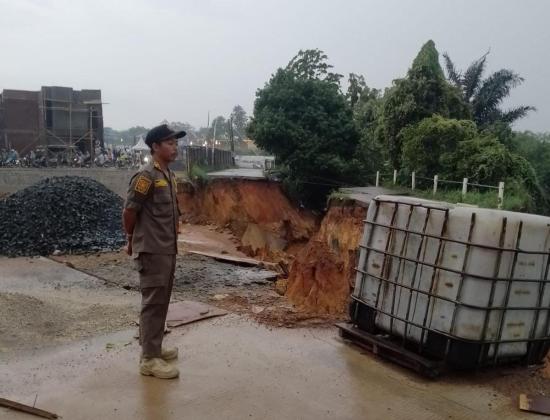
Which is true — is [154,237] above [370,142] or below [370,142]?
below

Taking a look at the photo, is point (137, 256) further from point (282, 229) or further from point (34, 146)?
point (34, 146)

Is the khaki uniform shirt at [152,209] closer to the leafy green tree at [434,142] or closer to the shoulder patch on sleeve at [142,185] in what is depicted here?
the shoulder patch on sleeve at [142,185]

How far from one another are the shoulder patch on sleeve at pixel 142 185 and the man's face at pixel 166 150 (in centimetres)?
28

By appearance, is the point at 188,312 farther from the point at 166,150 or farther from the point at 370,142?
the point at 370,142

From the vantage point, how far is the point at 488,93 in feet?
83.3

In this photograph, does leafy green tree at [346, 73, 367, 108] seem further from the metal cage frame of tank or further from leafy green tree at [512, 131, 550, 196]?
the metal cage frame of tank

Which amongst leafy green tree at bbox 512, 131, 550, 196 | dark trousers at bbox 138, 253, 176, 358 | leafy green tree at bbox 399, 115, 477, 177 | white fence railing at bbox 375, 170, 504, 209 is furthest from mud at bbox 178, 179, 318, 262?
leafy green tree at bbox 512, 131, 550, 196

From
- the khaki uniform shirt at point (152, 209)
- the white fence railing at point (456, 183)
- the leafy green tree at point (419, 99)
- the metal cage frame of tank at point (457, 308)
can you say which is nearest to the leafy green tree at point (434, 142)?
the white fence railing at point (456, 183)

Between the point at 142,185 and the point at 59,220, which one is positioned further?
the point at 59,220

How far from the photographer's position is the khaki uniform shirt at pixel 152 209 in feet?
12.3

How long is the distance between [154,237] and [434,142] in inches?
536

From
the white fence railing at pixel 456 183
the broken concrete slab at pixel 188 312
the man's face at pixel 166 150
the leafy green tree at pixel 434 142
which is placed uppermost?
the leafy green tree at pixel 434 142

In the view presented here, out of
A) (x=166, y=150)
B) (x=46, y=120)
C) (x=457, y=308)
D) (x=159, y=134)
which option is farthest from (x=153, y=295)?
(x=46, y=120)

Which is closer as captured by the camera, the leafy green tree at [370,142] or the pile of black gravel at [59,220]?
the pile of black gravel at [59,220]
